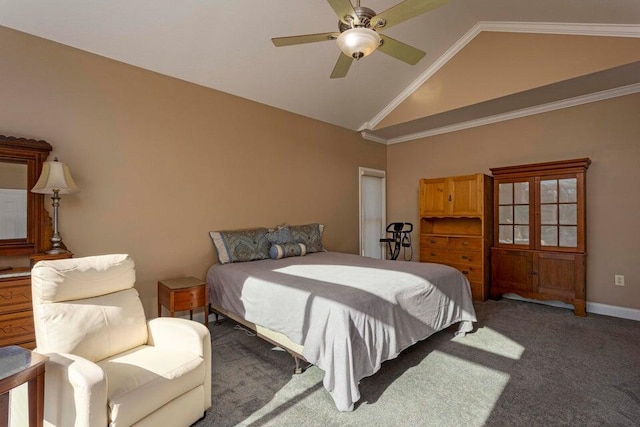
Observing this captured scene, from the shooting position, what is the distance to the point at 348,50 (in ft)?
6.88

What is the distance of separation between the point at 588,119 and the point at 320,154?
3691 mm

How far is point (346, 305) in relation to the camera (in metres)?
2.11

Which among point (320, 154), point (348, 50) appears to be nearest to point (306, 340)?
point (348, 50)

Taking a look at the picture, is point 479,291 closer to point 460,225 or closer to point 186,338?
point 460,225

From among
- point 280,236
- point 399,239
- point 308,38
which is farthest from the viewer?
point 399,239

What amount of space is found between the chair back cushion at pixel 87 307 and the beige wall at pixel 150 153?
118 centimetres

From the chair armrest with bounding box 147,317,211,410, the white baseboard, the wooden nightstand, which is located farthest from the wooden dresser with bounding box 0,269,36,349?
the white baseboard

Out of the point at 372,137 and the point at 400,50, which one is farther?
the point at 372,137

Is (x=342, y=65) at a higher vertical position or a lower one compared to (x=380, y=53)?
lower

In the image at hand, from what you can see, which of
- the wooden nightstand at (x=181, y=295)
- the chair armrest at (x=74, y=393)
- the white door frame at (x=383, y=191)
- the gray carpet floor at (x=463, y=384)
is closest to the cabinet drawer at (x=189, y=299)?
the wooden nightstand at (x=181, y=295)

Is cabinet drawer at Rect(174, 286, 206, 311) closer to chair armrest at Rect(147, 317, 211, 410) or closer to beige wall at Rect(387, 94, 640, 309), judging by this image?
chair armrest at Rect(147, 317, 211, 410)

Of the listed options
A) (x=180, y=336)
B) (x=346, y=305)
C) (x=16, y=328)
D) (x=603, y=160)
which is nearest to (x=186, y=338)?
(x=180, y=336)

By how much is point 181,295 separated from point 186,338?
113 centimetres

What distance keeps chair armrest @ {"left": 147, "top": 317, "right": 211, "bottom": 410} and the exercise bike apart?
394 cm
